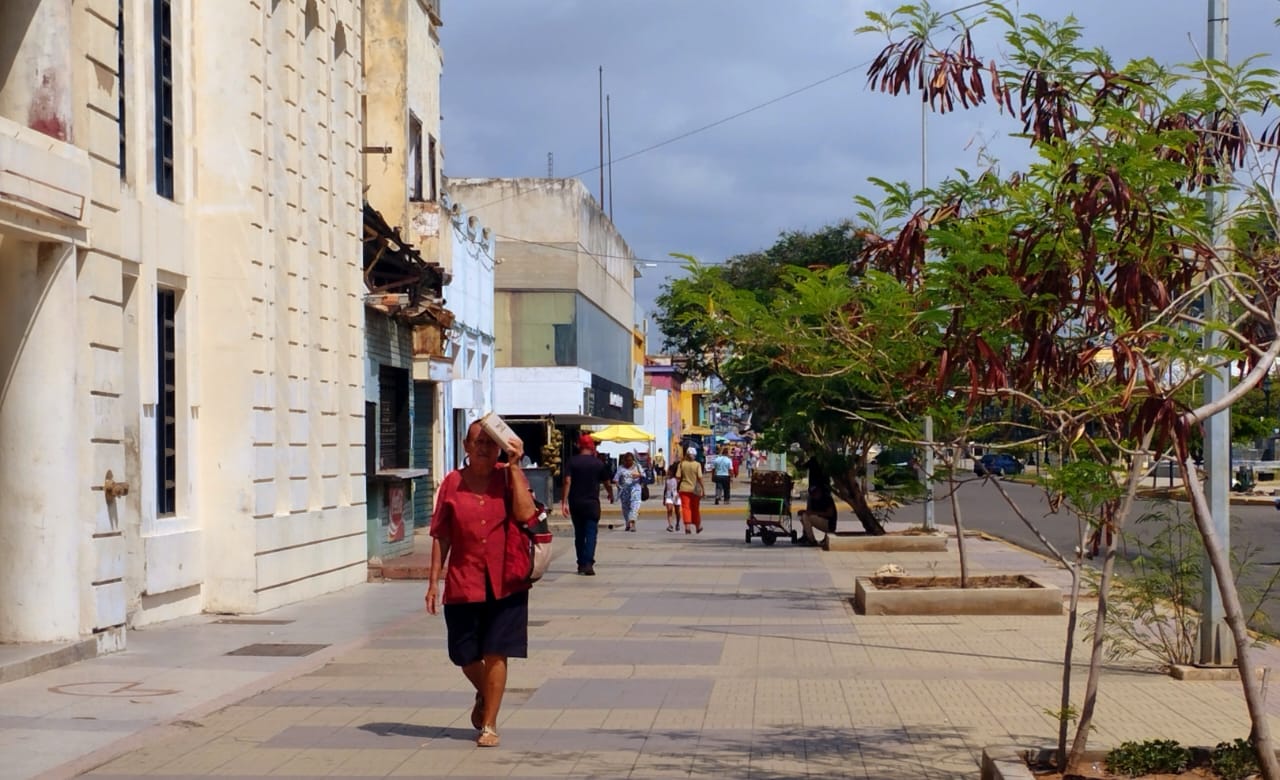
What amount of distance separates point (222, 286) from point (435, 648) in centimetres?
434

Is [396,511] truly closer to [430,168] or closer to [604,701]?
[430,168]

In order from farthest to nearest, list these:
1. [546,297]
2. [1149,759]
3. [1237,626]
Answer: [546,297]
[1149,759]
[1237,626]

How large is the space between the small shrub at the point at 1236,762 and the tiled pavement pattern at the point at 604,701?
4.50ft

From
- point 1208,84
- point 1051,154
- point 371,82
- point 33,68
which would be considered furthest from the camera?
point 371,82

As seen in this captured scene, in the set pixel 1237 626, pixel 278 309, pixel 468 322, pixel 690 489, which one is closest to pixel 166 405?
pixel 278 309

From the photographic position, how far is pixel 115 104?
42.2ft

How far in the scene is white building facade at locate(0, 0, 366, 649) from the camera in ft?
38.9

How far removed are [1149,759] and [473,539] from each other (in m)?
3.79

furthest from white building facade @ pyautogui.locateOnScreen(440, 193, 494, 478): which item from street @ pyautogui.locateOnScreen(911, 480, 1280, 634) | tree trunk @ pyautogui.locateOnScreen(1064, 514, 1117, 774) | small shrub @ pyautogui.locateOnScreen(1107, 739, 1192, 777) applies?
small shrub @ pyautogui.locateOnScreen(1107, 739, 1192, 777)

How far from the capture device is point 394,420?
2616 cm

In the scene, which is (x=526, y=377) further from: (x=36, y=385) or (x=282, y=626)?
(x=36, y=385)

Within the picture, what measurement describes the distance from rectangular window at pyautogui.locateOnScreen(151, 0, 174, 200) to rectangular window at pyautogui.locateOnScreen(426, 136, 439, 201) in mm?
15093

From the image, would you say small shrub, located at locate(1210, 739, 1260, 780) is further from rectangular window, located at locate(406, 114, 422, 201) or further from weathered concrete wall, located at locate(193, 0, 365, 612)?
rectangular window, located at locate(406, 114, 422, 201)

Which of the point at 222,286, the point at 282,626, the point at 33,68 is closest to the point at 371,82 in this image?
the point at 222,286
